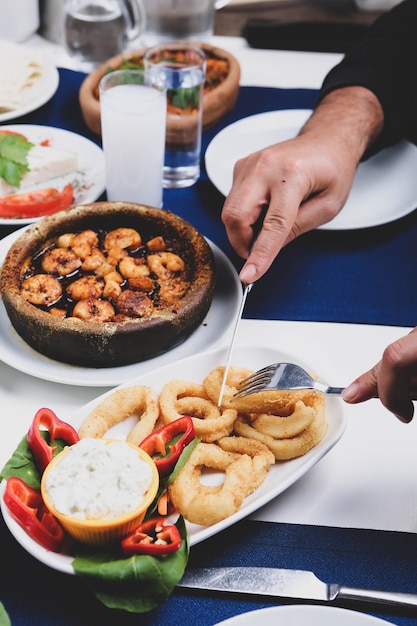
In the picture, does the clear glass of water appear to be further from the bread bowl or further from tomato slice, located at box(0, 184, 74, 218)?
tomato slice, located at box(0, 184, 74, 218)

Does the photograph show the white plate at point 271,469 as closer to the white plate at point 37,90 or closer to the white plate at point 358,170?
the white plate at point 358,170

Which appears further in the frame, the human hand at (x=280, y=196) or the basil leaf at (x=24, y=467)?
the human hand at (x=280, y=196)

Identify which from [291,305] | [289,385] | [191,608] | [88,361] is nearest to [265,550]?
[191,608]

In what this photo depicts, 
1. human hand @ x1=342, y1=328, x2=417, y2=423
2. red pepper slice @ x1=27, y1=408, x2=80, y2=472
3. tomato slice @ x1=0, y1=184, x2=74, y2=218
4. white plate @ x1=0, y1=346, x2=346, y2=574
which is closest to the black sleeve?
tomato slice @ x1=0, y1=184, x2=74, y2=218

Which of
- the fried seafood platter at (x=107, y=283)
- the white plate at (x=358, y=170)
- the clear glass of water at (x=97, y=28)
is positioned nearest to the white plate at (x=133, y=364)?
the fried seafood platter at (x=107, y=283)

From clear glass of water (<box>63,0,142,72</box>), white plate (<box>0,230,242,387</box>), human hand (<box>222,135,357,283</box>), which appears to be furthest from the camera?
clear glass of water (<box>63,0,142,72</box>)

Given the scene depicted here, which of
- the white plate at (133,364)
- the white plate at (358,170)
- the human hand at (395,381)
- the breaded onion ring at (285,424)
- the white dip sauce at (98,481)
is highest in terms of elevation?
the human hand at (395,381)
